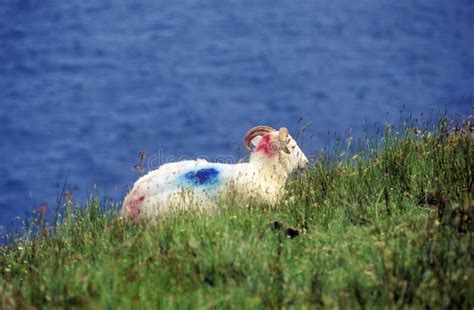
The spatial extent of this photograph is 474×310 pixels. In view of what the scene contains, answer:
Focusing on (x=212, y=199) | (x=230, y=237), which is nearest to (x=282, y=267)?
(x=230, y=237)

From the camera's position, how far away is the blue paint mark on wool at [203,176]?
7.72m

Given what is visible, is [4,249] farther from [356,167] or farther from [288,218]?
[356,167]

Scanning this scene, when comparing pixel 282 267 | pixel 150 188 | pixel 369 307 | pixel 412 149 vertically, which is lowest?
pixel 369 307

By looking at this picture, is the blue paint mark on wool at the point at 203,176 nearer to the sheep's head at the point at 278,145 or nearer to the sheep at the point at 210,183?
the sheep at the point at 210,183

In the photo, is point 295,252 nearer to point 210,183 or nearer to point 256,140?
point 210,183

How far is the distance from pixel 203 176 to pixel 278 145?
103 centimetres

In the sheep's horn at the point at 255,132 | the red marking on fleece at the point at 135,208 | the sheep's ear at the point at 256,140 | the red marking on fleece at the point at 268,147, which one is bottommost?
the red marking on fleece at the point at 135,208

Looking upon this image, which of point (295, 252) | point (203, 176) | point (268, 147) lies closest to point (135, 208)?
point (203, 176)

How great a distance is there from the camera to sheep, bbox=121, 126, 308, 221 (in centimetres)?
762

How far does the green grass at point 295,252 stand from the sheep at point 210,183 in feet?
0.67

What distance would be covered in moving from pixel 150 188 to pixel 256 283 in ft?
9.04

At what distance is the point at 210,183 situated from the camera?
7.74 m

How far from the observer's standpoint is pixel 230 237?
6094mm

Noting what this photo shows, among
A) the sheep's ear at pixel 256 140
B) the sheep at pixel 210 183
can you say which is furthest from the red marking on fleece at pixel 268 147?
the sheep's ear at pixel 256 140
